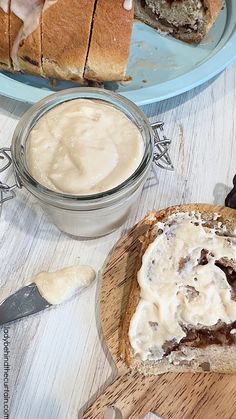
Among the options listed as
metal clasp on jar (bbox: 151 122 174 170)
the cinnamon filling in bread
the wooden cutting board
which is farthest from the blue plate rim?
the wooden cutting board

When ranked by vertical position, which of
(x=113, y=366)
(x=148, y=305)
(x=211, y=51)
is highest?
(x=211, y=51)

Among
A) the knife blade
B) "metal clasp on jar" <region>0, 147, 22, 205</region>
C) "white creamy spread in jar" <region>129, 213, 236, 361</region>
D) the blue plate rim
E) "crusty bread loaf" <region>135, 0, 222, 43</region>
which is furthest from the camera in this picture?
"crusty bread loaf" <region>135, 0, 222, 43</region>

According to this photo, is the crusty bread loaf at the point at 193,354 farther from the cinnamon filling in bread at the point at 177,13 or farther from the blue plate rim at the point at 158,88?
the cinnamon filling in bread at the point at 177,13

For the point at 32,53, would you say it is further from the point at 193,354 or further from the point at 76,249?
the point at 193,354

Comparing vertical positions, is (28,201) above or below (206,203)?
below

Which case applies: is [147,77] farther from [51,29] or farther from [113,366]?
[113,366]

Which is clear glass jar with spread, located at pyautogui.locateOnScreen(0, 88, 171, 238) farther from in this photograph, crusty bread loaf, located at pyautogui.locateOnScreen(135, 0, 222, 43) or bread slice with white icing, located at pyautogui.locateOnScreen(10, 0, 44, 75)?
crusty bread loaf, located at pyautogui.locateOnScreen(135, 0, 222, 43)

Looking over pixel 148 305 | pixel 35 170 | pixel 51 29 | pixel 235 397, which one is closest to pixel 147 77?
pixel 51 29
